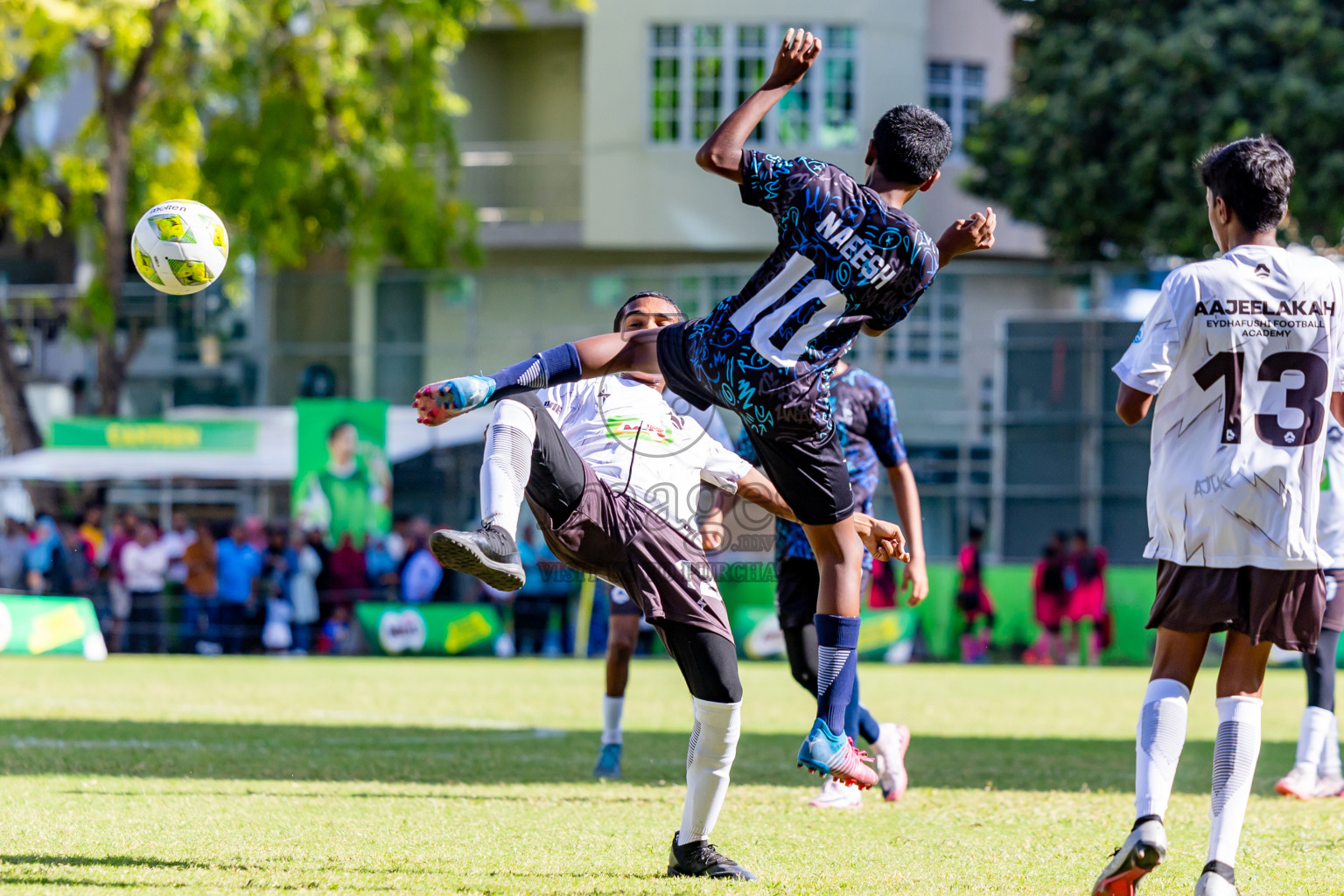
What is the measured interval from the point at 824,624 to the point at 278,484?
1016 inches

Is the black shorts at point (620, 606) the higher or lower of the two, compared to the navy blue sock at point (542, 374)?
lower

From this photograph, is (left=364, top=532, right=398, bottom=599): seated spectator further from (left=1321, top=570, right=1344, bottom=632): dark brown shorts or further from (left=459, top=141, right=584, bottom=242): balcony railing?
(left=1321, top=570, right=1344, bottom=632): dark brown shorts

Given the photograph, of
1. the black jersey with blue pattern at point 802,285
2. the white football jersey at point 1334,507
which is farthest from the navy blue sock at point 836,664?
the white football jersey at point 1334,507

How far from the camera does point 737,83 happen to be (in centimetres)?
3112

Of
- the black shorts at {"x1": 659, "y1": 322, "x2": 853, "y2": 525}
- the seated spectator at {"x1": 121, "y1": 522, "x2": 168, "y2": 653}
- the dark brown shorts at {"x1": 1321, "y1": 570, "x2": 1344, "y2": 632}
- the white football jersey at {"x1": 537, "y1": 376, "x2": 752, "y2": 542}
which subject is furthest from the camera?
the seated spectator at {"x1": 121, "y1": 522, "x2": 168, "y2": 653}

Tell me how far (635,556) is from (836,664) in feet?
2.72

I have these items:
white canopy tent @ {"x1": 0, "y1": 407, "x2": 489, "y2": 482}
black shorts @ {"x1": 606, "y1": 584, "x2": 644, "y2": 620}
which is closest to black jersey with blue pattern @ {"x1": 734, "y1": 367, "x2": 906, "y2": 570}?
black shorts @ {"x1": 606, "y1": 584, "x2": 644, "y2": 620}

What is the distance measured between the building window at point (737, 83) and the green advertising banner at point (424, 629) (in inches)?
488

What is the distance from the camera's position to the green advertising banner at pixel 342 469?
2312 centimetres

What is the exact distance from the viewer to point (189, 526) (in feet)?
82.2

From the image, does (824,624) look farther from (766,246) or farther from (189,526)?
(766,246)

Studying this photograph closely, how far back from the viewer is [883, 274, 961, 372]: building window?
26125 mm

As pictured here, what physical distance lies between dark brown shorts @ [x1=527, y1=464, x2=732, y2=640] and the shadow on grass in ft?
7.96

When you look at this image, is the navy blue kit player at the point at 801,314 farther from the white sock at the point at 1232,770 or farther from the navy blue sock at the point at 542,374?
the white sock at the point at 1232,770
